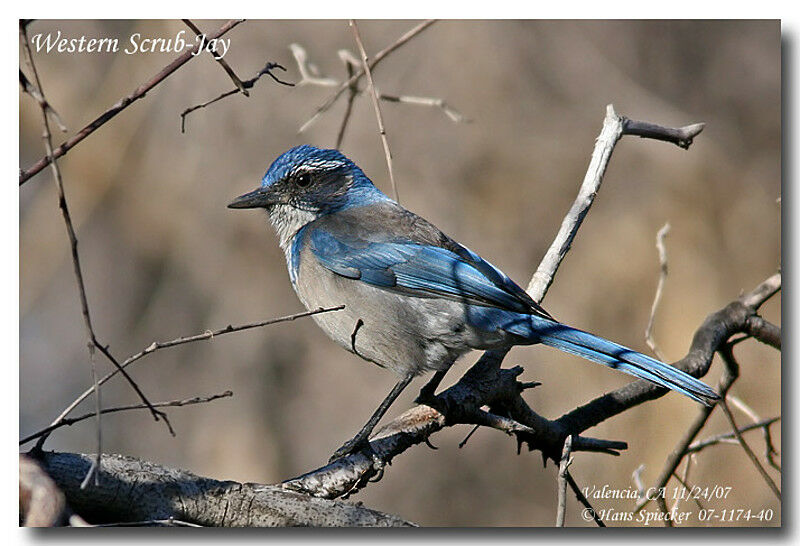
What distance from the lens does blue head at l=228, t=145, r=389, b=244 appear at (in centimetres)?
329

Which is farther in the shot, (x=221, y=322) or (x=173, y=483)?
(x=221, y=322)

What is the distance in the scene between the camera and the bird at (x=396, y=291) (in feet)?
9.29

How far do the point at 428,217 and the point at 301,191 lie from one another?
3.26 feet

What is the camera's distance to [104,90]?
3.57m

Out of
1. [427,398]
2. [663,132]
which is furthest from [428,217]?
[427,398]

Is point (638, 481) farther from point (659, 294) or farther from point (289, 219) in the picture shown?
point (289, 219)

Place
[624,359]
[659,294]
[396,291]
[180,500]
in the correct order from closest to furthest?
1. [180,500]
2. [624,359]
3. [396,291]
4. [659,294]

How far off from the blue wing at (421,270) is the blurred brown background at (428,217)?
898 mm

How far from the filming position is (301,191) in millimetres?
3311

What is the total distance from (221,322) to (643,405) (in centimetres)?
214

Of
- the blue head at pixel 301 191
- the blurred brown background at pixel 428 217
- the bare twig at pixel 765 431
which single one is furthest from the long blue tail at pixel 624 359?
the blue head at pixel 301 191

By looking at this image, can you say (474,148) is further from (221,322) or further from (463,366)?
(221,322)

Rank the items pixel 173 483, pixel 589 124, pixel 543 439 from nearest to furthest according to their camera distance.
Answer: pixel 173 483, pixel 543 439, pixel 589 124
